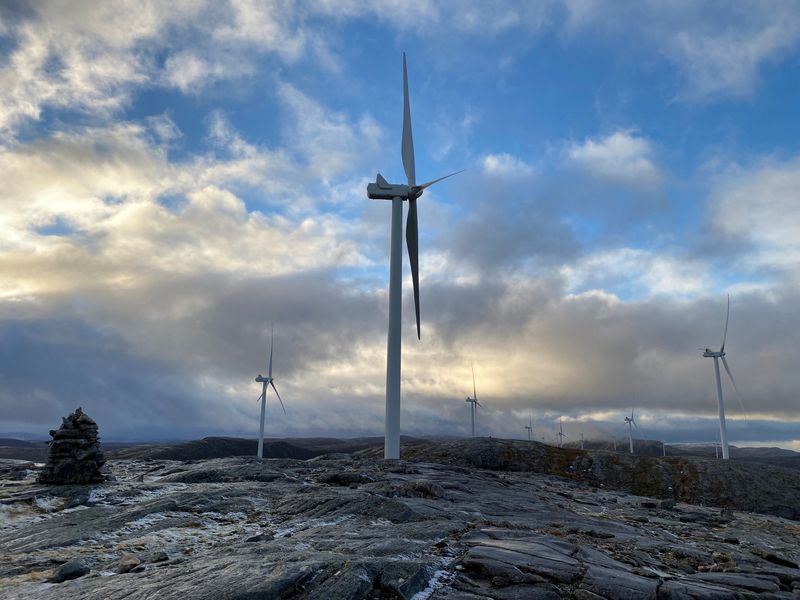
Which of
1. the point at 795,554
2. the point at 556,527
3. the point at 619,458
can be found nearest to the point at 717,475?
the point at 619,458

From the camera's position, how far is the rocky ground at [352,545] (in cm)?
1469

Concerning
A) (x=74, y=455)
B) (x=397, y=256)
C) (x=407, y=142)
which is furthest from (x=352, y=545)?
(x=407, y=142)

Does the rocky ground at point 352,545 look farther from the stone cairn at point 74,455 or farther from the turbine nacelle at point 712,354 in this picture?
the turbine nacelle at point 712,354

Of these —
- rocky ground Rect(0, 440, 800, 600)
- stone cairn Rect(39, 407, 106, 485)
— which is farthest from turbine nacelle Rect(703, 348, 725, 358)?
stone cairn Rect(39, 407, 106, 485)

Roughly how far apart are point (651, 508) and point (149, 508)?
1438 inches

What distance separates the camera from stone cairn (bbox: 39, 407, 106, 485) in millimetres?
34625

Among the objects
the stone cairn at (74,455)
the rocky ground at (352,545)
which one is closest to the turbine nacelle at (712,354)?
the rocky ground at (352,545)

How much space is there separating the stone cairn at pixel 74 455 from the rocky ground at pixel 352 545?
1303mm

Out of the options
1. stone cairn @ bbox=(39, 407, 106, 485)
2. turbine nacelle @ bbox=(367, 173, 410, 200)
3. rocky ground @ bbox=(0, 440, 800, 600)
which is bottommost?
rocky ground @ bbox=(0, 440, 800, 600)

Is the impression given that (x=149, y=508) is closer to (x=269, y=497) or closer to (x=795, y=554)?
(x=269, y=497)

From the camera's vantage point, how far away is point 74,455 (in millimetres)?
35438

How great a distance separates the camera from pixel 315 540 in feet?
62.6

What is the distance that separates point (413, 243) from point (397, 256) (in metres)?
5.72

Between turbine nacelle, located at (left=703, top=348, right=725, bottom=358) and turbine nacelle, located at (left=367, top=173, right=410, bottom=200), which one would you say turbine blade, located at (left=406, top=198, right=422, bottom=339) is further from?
turbine nacelle, located at (left=703, top=348, right=725, bottom=358)
